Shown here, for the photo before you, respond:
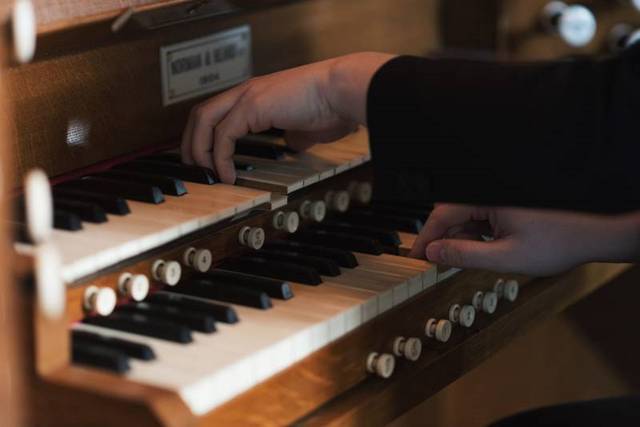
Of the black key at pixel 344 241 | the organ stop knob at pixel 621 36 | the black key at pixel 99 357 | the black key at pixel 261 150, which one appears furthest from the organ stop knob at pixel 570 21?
the black key at pixel 99 357

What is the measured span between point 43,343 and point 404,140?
0.54 metres

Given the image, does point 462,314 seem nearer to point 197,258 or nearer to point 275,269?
point 275,269

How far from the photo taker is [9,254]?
1.27 meters

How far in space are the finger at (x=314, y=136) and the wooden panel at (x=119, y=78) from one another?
0.70 feet

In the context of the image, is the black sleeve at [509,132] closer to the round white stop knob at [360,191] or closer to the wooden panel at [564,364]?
the round white stop knob at [360,191]

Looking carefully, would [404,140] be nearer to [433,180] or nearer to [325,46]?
[433,180]

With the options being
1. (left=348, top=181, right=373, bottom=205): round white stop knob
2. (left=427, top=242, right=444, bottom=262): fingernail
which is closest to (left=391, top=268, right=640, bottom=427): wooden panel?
(left=348, top=181, right=373, bottom=205): round white stop knob

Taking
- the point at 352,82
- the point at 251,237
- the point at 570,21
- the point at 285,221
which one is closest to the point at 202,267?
the point at 251,237

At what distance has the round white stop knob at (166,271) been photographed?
158cm

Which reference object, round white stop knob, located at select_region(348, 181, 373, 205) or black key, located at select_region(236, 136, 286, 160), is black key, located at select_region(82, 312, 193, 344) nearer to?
black key, located at select_region(236, 136, 286, 160)

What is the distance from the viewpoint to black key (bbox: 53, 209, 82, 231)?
153 cm

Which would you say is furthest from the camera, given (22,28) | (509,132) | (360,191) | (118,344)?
(360,191)

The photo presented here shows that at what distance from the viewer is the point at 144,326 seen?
1.44 m

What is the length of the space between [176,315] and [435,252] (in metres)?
0.44
